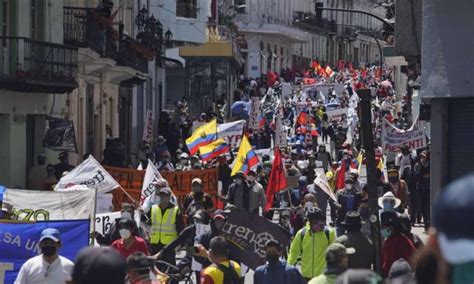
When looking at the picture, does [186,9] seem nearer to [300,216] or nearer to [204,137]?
[204,137]

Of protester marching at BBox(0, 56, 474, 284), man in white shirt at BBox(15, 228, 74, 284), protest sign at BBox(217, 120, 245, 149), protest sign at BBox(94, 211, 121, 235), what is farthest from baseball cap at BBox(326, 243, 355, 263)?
protest sign at BBox(217, 120, 245, 149)

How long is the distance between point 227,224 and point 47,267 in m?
4.49

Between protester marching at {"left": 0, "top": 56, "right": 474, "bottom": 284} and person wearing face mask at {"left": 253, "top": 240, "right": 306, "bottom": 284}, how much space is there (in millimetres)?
11

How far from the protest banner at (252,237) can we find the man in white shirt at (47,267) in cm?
402

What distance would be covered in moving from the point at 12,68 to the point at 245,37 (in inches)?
2427

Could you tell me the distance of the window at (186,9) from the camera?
2094 inches

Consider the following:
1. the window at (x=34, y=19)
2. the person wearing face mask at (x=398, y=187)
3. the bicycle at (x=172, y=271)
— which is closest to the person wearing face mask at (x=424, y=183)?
the person wearing face mask at (x=398, y=187)

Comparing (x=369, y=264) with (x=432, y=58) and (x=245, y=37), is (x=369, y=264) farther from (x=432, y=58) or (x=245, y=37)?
(x=245, y=37)

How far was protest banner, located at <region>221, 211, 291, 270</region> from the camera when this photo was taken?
47.7 feet

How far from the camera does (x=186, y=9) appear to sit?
5369 centimetres

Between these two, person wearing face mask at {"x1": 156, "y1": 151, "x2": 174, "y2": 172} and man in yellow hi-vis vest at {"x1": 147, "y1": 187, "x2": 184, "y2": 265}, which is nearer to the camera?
man in yellow hi-vis vest at {"x1": 147, "y1": 187, "x2": 184, "y2": 265}

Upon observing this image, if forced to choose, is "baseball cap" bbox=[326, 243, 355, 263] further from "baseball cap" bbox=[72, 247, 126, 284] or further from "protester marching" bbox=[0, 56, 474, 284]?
"baseball cap" bbox=[72, 247, 126, 284]

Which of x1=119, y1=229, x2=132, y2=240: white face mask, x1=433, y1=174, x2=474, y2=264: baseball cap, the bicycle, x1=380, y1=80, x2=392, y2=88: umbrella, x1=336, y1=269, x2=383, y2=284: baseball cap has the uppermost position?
x1=433, y1=174, x2=474, y2=264: baseball cap

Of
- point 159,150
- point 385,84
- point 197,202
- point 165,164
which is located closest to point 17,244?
point 197,202
